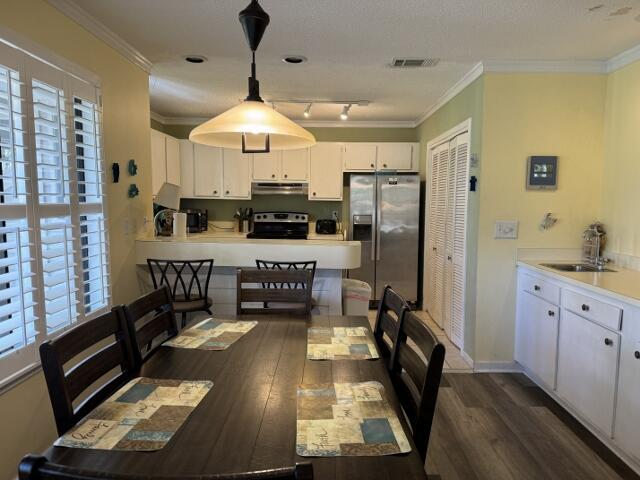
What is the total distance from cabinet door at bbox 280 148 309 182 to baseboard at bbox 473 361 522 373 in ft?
10.0

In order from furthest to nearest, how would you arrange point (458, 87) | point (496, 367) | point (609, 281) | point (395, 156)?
point (395, 156) → point (458, 87) → point (496, 367) → point (609, 281)

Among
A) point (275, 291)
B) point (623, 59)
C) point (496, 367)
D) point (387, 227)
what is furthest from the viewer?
point (387, 227)

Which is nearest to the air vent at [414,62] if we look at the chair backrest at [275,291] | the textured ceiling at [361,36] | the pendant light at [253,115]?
the textured ceiling at [361,36]

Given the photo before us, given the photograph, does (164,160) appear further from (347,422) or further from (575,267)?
(347,422)

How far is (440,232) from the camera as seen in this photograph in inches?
170

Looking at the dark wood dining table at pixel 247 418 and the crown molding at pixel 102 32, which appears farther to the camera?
the crown molding at pixel 102 32

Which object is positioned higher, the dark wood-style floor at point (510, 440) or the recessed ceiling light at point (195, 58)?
the recessed ceiling light at point (195, 58)

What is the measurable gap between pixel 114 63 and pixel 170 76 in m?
0.80

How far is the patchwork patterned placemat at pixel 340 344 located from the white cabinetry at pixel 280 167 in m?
3.60

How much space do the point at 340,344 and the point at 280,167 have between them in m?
3.88

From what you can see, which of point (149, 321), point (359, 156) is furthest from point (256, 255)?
point (359, 156)

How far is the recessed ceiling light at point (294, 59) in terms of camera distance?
3.03m

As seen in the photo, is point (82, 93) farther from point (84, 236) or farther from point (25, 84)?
point (84, 236)

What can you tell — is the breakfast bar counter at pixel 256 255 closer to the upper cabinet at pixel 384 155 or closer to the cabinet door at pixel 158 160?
the cabinet door at pixel 158 160
